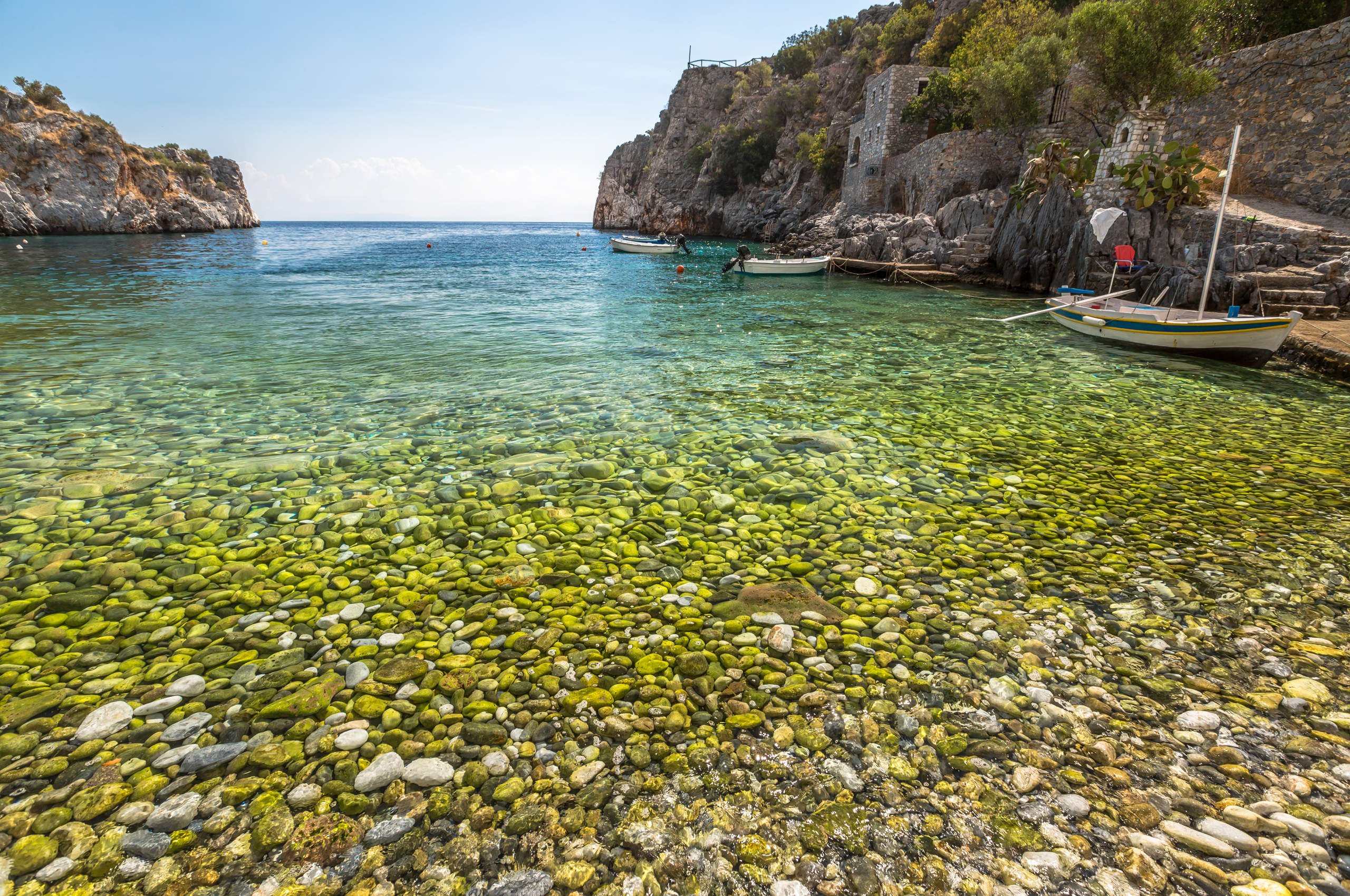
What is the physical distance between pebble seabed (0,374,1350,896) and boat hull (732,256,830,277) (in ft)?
113

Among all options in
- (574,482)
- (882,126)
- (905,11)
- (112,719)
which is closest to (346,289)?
(574,482)

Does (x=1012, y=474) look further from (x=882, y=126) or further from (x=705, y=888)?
(x=882, y=126)

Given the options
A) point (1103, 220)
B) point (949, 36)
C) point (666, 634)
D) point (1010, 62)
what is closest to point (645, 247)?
point (1010, 62)

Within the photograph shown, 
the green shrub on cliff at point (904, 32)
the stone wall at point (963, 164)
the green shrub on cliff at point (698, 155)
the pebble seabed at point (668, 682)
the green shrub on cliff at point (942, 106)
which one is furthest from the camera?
the green shrub on cliff at point (698, 155)

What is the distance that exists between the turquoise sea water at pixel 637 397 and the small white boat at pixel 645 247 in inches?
1403

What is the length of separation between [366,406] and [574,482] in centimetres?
577

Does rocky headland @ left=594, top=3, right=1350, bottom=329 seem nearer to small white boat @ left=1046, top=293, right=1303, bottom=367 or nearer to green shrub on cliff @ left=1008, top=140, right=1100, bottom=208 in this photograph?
green shrub on cliff @ left=1008, top=140, right=1100, bottom=208

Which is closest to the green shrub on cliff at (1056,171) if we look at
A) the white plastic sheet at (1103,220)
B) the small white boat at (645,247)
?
the white plastic sheet at (1103,220)

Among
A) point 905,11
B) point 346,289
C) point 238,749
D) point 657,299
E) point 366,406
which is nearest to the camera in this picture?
point 238,749

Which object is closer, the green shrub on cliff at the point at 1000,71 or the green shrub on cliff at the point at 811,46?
the green shrub on cliff at the point at 1000,71

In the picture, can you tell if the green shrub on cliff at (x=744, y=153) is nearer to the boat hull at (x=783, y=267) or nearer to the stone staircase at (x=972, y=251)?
the boat hull at (x=783, y=267)

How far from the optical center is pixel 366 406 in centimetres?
1160

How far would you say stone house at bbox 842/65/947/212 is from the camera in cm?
5753

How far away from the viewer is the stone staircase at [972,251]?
36.5 metres
